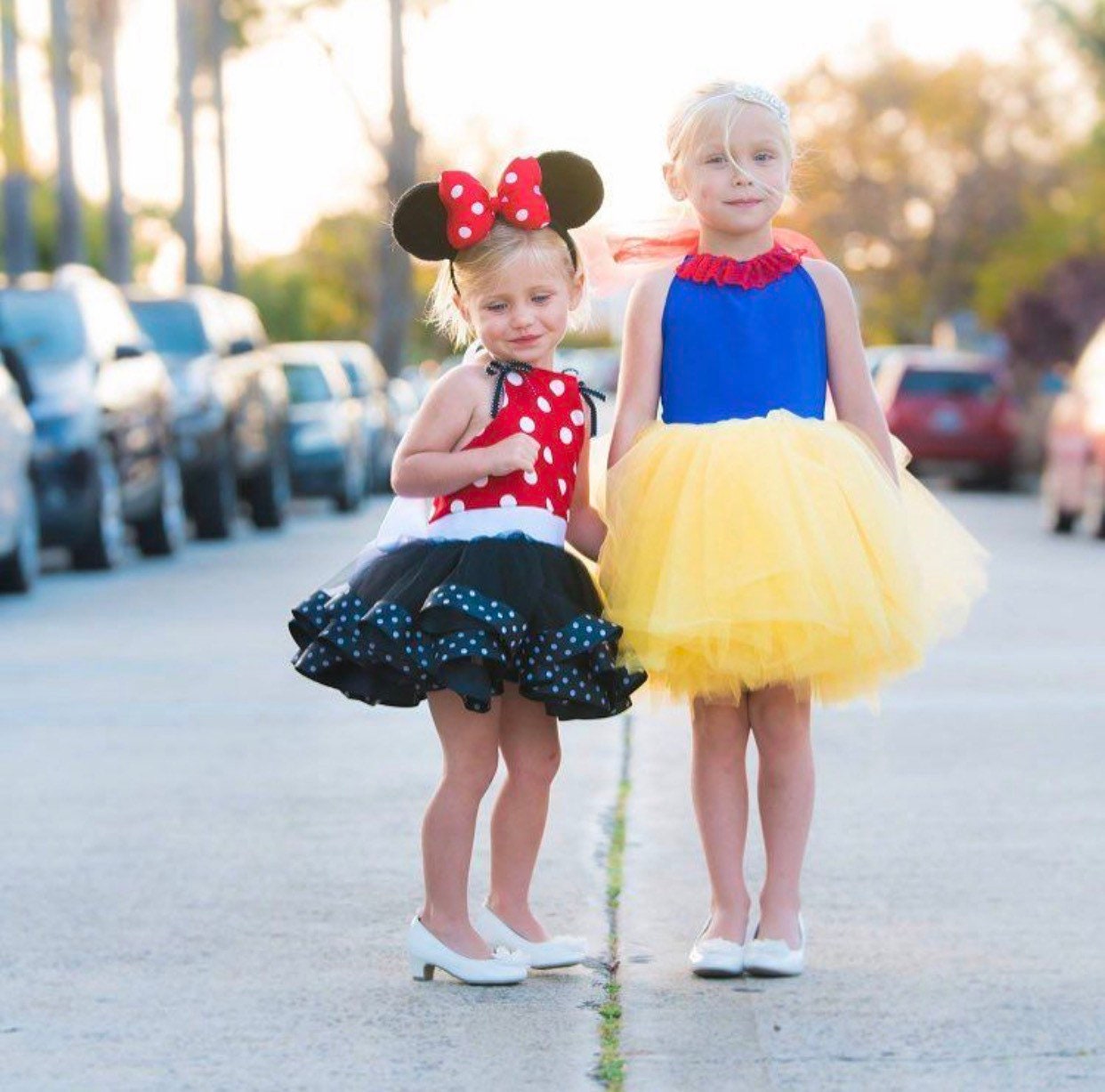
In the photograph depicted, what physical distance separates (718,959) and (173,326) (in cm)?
1711

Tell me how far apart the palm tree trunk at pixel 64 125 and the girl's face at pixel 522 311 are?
1152 inches

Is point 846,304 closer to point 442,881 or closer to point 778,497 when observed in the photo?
point 778,497

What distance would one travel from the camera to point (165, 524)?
18672 mm

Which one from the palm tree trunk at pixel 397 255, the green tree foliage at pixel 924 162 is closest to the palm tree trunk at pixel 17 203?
the palm tree trunk at pixel 397 255

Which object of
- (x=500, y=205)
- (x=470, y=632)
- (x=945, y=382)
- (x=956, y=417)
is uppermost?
(x=500, y=205)

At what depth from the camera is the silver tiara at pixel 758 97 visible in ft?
18.1

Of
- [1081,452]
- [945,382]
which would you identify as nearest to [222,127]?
[945,382]

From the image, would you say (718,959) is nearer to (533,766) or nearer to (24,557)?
(533,766)

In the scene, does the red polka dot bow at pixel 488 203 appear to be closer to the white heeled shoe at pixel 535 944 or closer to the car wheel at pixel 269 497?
the white heeled shoe at pixel 535 944

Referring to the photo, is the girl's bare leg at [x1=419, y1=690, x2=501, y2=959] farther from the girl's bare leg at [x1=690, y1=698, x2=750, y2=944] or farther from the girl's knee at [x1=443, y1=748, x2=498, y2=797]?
the girl's bare leg at [x1=690, y1=698, x2=750, y2=944]

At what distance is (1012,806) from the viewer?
7.58 m

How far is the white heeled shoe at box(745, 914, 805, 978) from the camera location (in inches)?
214

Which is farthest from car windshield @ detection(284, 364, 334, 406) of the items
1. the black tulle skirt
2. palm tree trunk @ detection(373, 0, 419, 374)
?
the black tulle skirt

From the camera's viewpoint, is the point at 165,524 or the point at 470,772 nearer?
the point at 470,772
